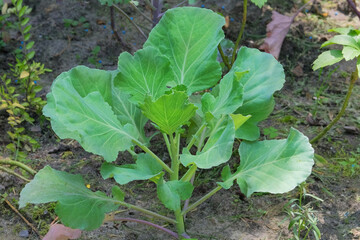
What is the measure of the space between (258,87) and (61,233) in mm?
1016

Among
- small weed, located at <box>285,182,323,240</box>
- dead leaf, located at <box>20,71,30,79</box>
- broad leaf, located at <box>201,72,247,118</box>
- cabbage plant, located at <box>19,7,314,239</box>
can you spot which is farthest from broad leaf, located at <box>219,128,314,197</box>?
dead leaf, located at <box>20,71,30,79</box>

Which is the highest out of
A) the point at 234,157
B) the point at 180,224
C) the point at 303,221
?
the point at 303,221

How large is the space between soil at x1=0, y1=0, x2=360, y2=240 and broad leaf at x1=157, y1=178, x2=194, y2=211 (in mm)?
363

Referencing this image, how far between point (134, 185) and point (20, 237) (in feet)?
1.95

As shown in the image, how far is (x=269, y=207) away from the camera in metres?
2.21

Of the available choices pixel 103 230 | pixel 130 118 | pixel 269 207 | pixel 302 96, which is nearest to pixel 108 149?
pixel 130 118

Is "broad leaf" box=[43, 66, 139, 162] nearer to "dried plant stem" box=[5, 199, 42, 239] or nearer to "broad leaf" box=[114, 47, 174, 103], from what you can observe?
"broad leaf" box=[114, 47, 174, 103]

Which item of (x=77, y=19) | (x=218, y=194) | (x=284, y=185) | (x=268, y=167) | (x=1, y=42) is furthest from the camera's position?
(x=77, y=19)

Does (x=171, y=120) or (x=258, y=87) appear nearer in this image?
(x=171, y=120)

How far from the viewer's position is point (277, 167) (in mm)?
1759

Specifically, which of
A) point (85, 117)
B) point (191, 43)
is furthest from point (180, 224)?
point (191, 43)

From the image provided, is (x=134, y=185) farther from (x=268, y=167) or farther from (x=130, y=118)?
(x=268, y=167)

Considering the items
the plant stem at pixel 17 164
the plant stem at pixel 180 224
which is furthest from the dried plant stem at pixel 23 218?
the plant stem at pixel 180 224

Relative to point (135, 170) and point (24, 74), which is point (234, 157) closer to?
point (135, 170)
